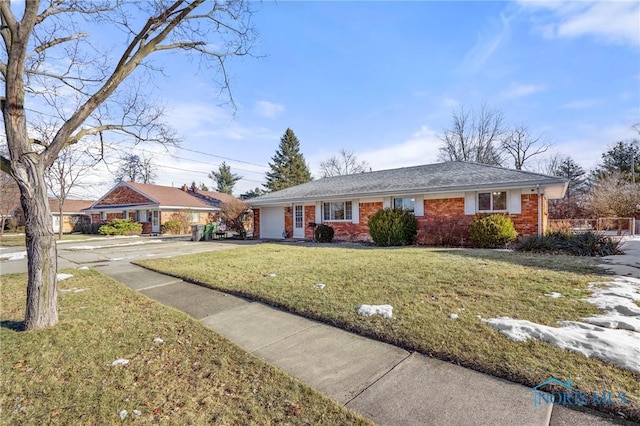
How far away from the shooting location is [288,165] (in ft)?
136

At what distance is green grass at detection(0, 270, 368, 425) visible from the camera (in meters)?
2.29

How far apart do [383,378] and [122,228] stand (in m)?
30.1

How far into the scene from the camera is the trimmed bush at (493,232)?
35.6ft

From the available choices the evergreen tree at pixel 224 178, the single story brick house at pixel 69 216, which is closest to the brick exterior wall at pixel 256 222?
the single story brick house at pixel 69 216

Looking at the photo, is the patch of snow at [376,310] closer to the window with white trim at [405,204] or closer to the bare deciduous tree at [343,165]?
the window with white trim at [405,204]

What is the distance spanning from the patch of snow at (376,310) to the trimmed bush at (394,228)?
329 inches

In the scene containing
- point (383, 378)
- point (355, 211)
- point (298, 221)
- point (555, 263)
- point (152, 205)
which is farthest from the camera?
point (152, 205)

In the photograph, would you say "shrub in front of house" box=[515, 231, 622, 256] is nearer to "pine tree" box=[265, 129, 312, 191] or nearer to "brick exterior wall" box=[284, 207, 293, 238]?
"brick exterior wall" box=[284, 207, 293, 238]

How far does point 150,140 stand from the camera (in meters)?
6.61

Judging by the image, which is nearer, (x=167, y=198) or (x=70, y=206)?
(x=167, y=198)

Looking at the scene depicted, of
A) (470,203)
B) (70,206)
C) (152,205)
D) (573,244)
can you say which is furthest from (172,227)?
(573,244)

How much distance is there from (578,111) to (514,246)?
48.7 ft

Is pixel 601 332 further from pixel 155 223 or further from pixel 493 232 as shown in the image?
pixel 155 223

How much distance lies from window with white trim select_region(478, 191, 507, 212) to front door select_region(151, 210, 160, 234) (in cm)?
2601
